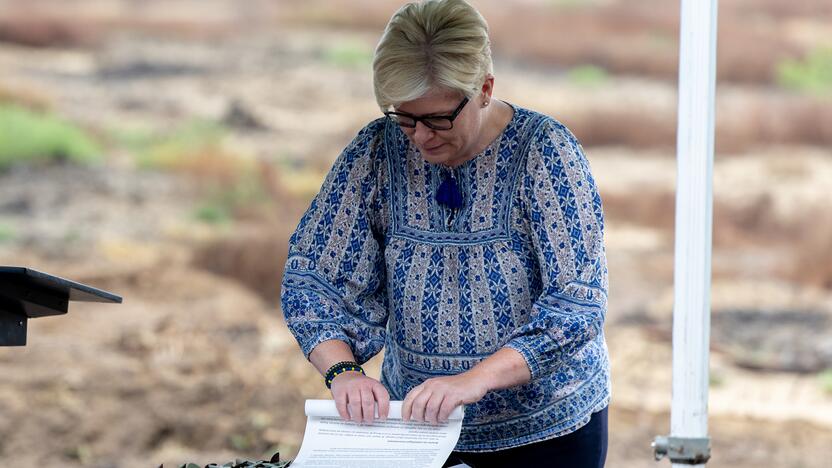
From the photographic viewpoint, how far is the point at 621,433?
633 cm

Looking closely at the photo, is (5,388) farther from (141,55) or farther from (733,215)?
(733,215)

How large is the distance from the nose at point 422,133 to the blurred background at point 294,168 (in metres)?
4.58

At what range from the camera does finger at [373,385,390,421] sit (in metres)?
1.86

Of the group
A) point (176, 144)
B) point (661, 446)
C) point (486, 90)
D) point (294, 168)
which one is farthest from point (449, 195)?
point (176, 144)

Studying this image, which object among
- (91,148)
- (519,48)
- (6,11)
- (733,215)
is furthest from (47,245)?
(733,215)

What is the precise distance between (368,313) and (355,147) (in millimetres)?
294

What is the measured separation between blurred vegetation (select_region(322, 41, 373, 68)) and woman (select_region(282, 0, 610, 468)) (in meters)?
6.29

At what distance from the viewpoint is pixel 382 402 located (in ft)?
6.09

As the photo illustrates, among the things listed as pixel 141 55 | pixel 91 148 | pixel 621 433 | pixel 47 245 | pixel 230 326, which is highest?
pixel 141 55

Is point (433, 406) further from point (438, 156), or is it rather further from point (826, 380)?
point (826, 380)

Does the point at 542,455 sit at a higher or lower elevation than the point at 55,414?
higher

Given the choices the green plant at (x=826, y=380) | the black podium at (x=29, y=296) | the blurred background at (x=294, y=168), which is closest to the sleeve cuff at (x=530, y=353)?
the black podium at (x=29, y=296)

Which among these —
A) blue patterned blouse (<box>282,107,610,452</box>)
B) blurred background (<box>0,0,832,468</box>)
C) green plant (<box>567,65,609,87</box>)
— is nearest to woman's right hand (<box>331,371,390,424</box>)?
blue patterned blouse (<box>282,107,610,452</box>)

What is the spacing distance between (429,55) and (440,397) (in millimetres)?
533
